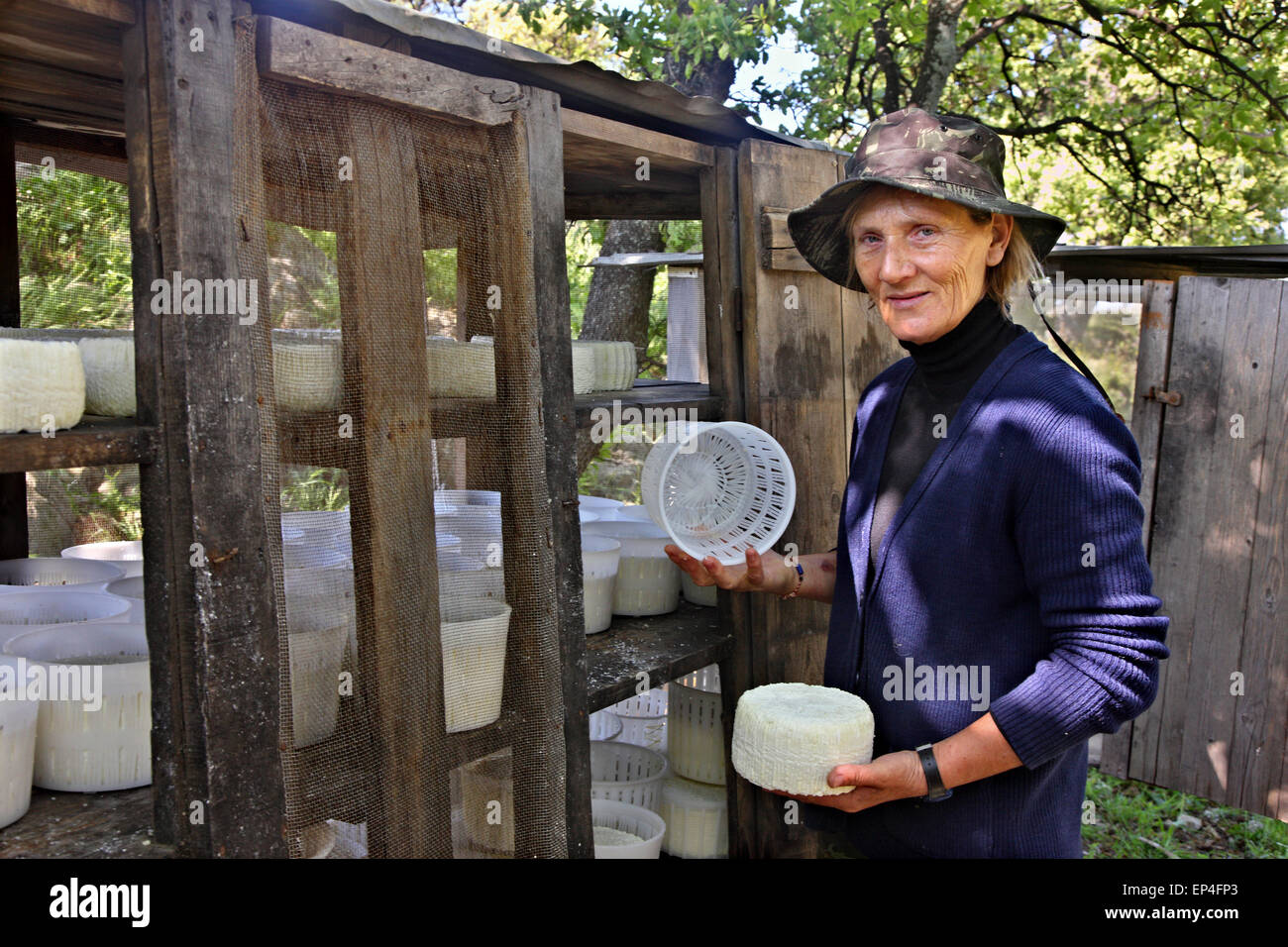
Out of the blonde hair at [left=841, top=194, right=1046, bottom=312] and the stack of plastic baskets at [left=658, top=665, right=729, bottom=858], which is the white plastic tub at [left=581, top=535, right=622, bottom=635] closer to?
the stack of plastic baskets at [left=658, top=665, right=729, bottom=858]

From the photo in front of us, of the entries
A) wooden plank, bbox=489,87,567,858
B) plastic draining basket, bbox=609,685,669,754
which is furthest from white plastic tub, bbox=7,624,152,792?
plastic draining basket, bbox=609,685,669,754

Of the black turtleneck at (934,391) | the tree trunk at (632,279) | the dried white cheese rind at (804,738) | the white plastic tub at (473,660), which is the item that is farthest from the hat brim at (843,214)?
the tree trunk at (632,279)

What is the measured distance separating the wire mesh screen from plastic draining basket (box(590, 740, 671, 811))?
3.65ft

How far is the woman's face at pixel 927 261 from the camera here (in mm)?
1971

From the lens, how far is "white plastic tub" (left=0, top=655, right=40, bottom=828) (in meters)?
1.69

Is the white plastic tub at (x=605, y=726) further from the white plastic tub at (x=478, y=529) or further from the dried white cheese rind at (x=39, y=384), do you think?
the dried white cheese rind at (x=39, y=384)

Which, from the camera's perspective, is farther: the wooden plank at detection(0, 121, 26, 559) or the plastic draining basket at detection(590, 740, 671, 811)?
the plastic draining basket at detection(590, 740, 671, 811)

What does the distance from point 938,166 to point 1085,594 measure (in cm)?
82

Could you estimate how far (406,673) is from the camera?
199 centimetres

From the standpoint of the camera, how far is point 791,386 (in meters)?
2.96

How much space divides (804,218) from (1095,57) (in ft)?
30.8

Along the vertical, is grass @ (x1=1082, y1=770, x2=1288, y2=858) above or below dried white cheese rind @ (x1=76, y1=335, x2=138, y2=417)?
below

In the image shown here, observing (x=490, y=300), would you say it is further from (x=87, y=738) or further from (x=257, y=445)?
(x=87, y=738)
